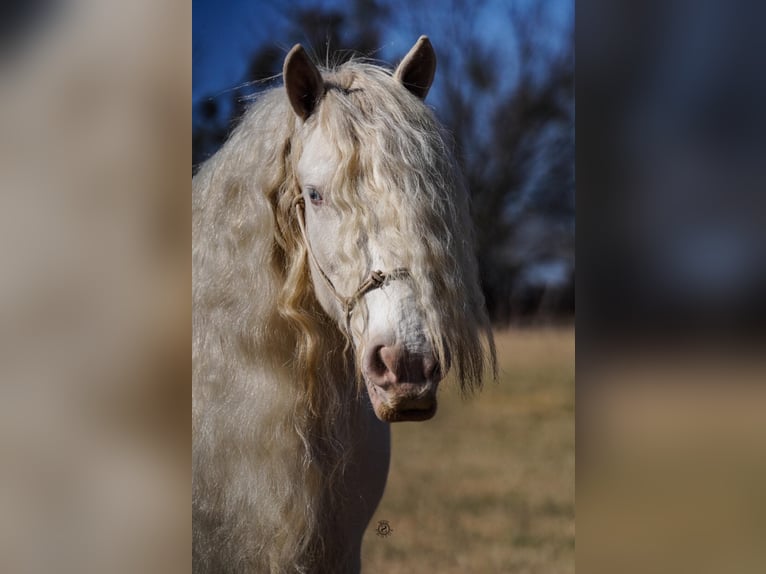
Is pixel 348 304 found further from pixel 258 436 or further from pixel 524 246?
pixel 524 246

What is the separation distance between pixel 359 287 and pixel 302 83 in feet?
2.07

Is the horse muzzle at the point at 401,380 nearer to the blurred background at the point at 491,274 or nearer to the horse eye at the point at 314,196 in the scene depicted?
the horse eye at the point at 314,196

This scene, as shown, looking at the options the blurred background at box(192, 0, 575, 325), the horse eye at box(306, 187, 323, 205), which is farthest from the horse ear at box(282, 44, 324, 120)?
the blurred background at box(192, 0, 575, 325)

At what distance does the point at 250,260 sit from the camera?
2.36m

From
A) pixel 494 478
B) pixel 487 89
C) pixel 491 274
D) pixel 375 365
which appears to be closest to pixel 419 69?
pixel 487 89

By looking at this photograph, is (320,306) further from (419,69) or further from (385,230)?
(419,69)

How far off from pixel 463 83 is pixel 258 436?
→ 4.30 ft

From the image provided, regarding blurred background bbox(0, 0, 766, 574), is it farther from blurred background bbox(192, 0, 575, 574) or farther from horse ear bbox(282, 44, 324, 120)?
horse ear bbox(282, 44, 324, 120)

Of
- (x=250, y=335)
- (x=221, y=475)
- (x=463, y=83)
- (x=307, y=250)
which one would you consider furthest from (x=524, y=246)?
(x=221, y=475)

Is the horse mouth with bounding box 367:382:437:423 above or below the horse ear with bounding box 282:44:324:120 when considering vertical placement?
below

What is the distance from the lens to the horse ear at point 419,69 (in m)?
2.36

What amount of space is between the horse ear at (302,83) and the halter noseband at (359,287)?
260mm

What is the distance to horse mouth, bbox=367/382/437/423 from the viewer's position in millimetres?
2020

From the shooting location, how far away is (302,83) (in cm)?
226
